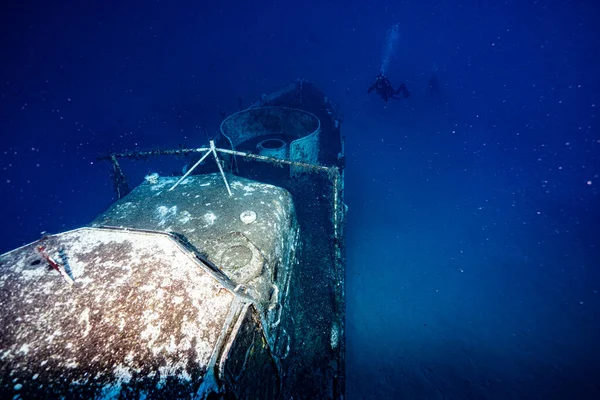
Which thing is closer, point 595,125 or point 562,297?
point 562,297

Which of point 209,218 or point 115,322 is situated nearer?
point 115,322

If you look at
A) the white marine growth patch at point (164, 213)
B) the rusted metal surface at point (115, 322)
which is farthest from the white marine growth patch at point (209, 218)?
the rusted metal surface at point (115, 322)

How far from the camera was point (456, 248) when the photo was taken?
990 centimetres

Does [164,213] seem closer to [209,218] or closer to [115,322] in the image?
[209,218]

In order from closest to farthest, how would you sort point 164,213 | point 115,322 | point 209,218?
point 115,322 < point 209,218 < point 164,213

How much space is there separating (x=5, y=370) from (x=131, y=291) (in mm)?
561

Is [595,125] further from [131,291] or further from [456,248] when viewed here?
[131,291]

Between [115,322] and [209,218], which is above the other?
[209,218]

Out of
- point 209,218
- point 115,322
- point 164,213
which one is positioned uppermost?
point 164,213

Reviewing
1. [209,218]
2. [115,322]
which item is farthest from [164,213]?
A: [115,322]

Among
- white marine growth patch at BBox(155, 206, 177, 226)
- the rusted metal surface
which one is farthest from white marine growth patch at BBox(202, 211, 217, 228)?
the rusted metal surface

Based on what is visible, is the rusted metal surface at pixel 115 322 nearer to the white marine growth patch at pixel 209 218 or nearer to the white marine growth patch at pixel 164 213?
the white marine growth patch at pixel 209 218

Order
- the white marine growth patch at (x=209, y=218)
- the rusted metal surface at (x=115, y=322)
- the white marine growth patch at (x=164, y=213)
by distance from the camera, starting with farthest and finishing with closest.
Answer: the white marine growth patch at (x=164, y=213), the white marine growth patch at (x=209, y=218), the rusted metal surface at (x=115, y=322)

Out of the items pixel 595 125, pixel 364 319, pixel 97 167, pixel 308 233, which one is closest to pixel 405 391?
pixel 364 319
